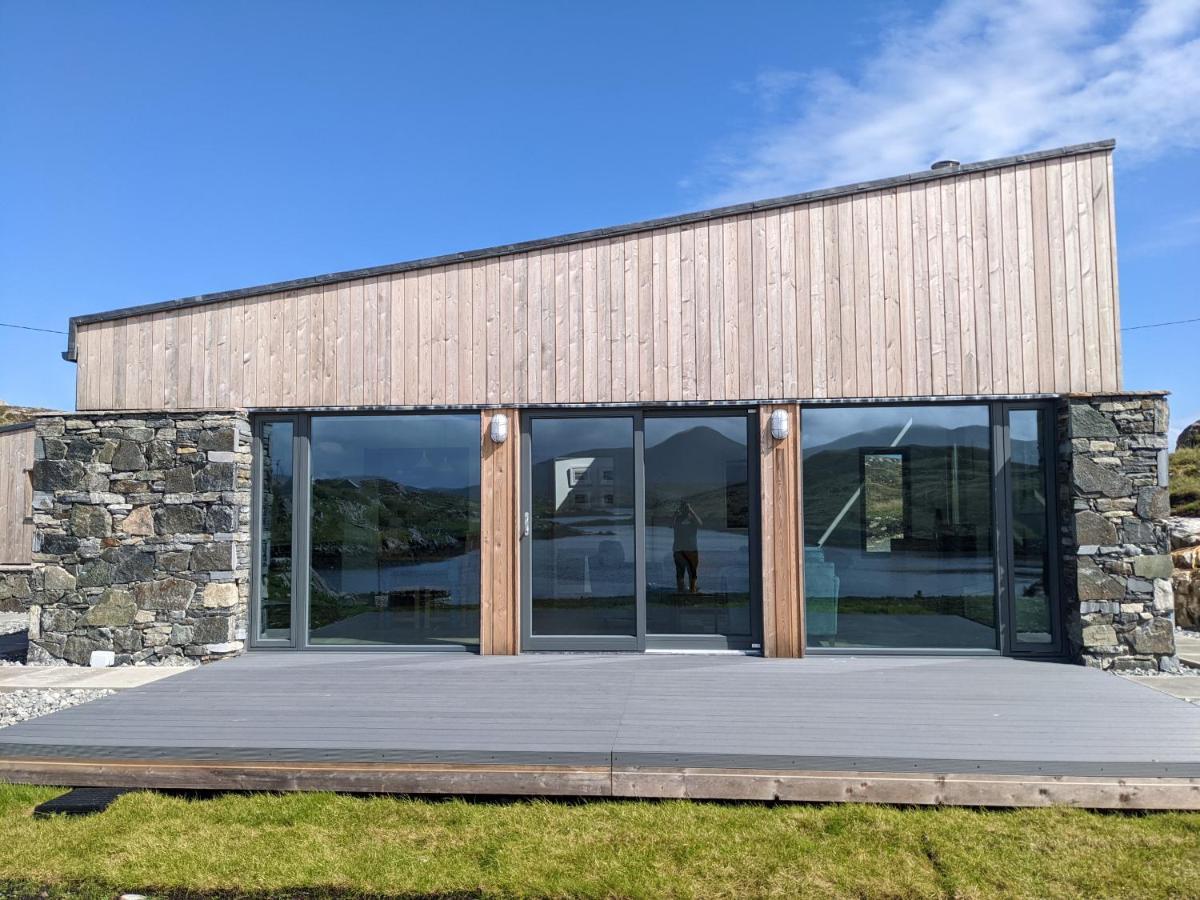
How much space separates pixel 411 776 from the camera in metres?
3.86

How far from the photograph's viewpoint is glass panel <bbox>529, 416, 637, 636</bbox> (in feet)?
22.8

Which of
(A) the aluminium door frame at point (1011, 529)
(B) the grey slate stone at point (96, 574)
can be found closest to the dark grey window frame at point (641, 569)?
(A) the aluminium door frame at point (1011, 529)

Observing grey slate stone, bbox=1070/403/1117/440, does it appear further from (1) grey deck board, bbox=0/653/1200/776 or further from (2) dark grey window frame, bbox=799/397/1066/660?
(1) grey deck board, bbox=0/653/1200/776

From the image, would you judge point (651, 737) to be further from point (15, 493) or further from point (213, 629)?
point (15, 493)

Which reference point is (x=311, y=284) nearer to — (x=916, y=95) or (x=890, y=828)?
(x=890, y=828)

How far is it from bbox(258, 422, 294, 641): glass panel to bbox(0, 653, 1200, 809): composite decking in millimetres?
1263

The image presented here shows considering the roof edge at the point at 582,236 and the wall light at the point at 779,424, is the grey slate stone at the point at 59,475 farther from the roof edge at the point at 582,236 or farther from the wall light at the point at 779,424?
the wall light at the point at 779,424

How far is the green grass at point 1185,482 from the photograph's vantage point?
51.9 ft

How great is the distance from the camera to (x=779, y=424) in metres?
6.73

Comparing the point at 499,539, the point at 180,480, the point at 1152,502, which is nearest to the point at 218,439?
the point at 180,480

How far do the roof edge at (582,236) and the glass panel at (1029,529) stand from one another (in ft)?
6.52

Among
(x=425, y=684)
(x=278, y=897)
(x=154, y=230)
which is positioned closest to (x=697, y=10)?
(x=425, y=684)

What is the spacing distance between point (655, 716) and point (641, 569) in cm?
227

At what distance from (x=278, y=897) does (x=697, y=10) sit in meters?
9.51
